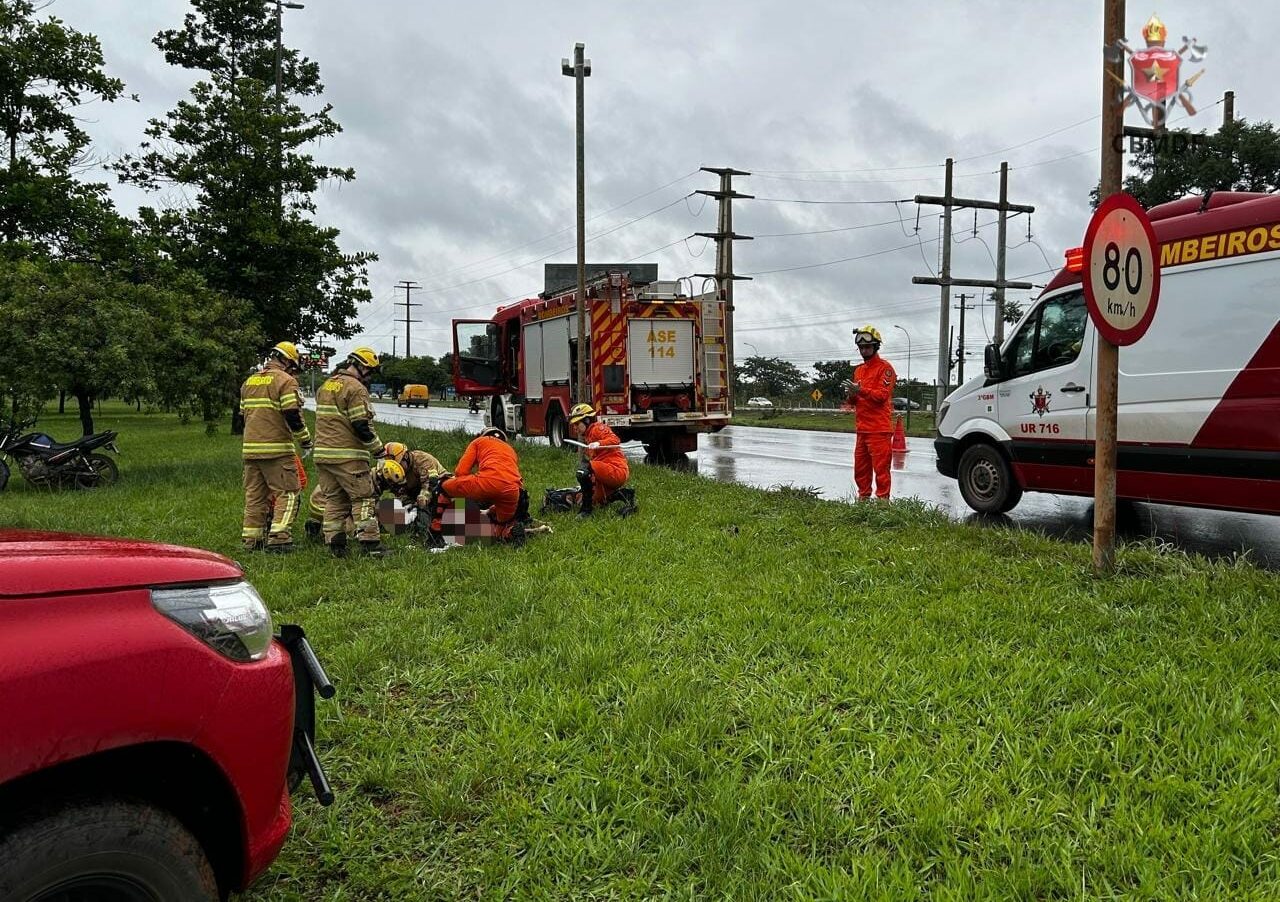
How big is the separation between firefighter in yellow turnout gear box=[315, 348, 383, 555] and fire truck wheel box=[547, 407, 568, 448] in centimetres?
803

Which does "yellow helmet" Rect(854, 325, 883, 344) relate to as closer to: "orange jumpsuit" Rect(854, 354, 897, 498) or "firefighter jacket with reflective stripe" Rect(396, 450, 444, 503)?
"orange jumpsuit" Rect(854, 354, 897, 498)

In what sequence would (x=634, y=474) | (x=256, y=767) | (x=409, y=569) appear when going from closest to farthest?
(x=256, y=767)
(x=409, y=569)
(x=634, y=474)

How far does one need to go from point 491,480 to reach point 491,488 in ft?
0.21

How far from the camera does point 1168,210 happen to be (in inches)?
256

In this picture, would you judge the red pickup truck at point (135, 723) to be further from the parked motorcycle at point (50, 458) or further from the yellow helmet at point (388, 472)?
the parked motorcycle at point (50, 458)

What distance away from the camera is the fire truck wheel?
14.8 metres

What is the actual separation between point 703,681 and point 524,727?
0.81 m

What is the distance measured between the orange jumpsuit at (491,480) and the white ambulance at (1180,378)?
468cm

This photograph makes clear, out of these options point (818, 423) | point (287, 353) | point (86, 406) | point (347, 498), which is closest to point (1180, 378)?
point (347, 498)

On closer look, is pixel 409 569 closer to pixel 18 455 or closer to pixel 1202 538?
pixel 1202 538

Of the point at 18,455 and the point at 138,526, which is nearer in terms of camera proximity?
the point at 138,526

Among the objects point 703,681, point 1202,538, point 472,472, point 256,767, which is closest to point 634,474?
point 472,472

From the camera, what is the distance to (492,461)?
6.57 m

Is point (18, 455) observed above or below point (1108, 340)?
below
